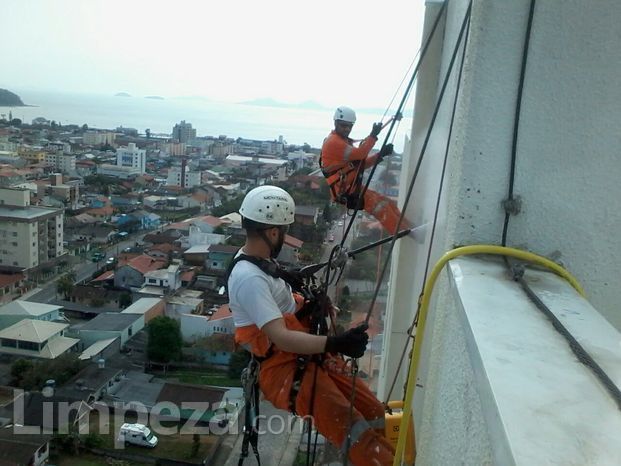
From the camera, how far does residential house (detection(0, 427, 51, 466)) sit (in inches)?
364

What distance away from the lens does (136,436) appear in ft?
34.8

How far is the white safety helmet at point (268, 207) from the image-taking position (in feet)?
5.68

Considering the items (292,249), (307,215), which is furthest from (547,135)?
(292,249)

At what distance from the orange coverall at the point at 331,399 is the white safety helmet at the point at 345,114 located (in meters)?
2.04

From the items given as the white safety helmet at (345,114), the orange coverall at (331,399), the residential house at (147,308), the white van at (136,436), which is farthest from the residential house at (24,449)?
the orange coverall at (331,399)

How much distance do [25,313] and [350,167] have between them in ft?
52.5

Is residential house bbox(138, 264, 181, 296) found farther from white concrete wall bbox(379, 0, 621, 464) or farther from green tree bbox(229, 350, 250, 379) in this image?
white concrete wall bbox(379, 0, 621, 464)

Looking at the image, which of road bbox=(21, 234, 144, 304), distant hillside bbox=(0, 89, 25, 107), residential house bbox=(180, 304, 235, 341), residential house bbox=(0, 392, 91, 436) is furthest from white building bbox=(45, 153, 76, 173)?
distant hillside bbox=(0, 89, 25, 107)

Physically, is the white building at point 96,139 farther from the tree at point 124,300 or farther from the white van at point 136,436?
the white van at point 136,436

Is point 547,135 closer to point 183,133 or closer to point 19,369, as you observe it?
point 19,369

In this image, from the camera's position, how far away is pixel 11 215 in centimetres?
2369

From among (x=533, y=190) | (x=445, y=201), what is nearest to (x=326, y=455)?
(x=445, y=201)

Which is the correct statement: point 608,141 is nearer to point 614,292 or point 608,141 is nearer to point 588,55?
point 588,55

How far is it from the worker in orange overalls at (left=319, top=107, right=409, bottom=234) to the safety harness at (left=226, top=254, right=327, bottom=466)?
3.90ft
